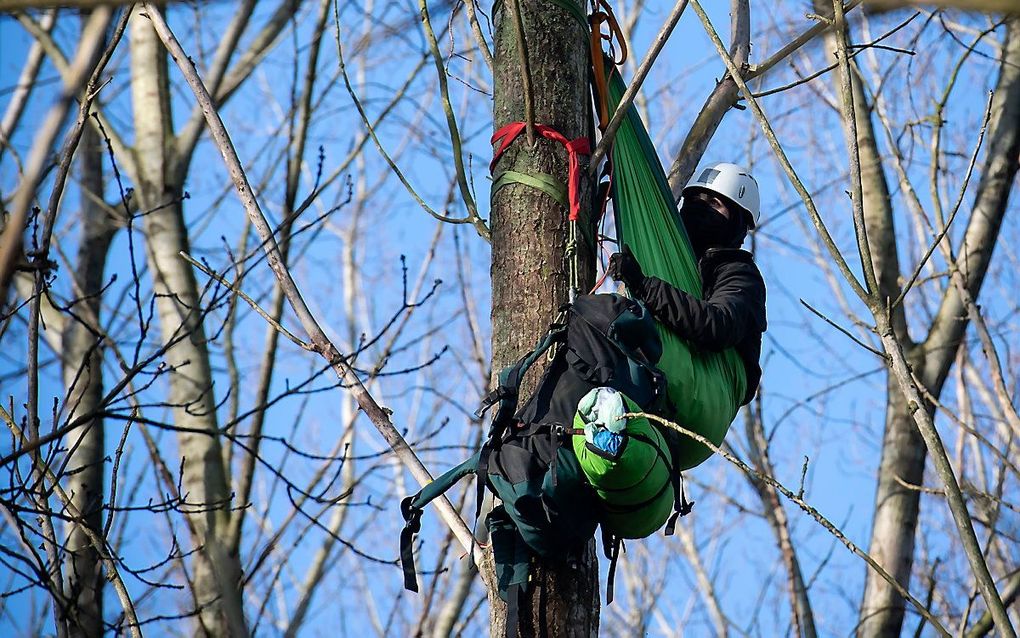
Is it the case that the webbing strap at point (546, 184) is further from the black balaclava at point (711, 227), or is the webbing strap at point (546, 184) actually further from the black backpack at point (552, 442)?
the black balaclava at point (711, 227)

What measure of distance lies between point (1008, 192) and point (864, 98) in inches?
32.2

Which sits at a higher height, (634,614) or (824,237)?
(634,614)

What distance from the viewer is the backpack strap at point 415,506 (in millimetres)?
2305

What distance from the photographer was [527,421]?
2.29 metres

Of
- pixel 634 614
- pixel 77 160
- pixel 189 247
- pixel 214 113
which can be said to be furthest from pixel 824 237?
pixel 634 614

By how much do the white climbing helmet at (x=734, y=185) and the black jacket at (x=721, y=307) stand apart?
21 cm

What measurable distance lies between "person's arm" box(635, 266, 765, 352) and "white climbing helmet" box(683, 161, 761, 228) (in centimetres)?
41

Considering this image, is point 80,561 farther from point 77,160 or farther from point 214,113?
point 77,160

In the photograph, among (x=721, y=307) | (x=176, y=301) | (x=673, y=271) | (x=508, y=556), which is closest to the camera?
(x=508, y=556)

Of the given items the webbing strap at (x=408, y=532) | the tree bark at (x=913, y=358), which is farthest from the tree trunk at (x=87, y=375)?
the tree bark at (x=913, y=358)

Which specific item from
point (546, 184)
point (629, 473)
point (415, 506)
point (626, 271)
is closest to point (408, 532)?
point (415, 506)

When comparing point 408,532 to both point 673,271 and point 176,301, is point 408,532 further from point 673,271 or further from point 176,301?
point 176,301

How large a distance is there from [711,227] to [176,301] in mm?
2225

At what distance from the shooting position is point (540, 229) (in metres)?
2.53
